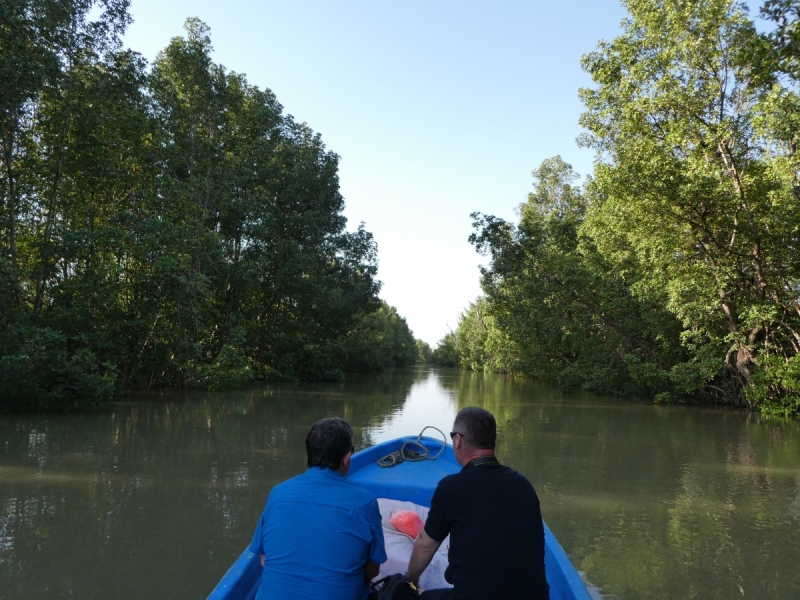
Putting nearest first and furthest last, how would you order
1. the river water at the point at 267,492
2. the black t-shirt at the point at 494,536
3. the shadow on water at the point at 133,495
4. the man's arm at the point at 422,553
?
1. the black t-shirt at the point at 494,536
2. the man's arm at the point at 422,553
3. the shadow on water at the point at 133,495
4. the river water at the point at 267,492

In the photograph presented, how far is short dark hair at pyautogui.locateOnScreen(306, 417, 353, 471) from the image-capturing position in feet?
8.07

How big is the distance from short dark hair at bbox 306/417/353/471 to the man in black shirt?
47 centimetres

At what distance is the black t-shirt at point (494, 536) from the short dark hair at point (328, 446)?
1.66ft

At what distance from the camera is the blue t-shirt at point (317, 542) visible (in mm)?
2234

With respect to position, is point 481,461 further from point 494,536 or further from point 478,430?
point 494,536

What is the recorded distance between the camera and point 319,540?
2242 millimetres

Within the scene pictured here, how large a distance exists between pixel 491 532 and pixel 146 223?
1544 centimetres

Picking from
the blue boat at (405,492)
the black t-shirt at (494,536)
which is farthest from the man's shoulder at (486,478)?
the blue boat at (405,492)

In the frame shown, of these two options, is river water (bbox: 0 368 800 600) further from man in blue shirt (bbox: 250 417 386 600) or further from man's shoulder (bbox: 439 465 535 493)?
man's shoulder (bbox: 439 465 535 493)

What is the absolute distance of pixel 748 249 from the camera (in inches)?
650

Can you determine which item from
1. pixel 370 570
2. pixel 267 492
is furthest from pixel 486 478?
pixel 267 492

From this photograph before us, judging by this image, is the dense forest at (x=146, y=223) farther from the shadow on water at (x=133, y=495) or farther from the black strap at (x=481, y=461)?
the black strap at (x=481, y=461)

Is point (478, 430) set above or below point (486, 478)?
above

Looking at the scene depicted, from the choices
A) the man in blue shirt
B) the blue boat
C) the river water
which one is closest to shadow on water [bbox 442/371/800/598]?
the river water
